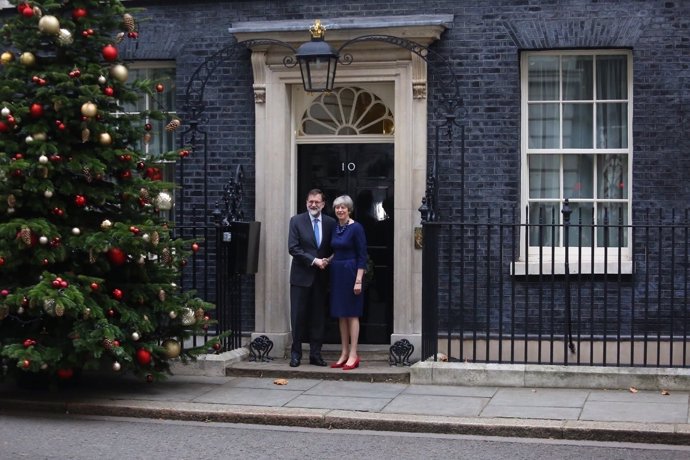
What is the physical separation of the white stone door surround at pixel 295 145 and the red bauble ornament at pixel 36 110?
11.0ft

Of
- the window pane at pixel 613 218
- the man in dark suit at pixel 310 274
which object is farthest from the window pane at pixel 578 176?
the man in dark suit at pixel 310 274

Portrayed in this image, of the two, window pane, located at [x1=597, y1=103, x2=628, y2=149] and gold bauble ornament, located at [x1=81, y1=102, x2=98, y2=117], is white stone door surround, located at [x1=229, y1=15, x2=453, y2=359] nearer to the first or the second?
window pane, located at [x1=597, y1=103, x2=628, y2=149]

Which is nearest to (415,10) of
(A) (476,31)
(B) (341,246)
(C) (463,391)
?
(A) (476,31)

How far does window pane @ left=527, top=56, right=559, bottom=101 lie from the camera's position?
12.8 m

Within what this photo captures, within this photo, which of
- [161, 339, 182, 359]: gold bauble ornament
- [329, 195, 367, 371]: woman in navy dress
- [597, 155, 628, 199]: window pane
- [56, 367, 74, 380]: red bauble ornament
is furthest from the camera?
[597, 155, 628, 199]: window pane

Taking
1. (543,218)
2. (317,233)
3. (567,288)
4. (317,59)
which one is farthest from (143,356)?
(543,218)

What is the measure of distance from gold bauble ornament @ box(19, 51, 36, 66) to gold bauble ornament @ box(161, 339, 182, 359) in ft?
9.03

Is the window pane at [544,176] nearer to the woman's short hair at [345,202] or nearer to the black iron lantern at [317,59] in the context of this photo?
the woman's short hair at [345,202]

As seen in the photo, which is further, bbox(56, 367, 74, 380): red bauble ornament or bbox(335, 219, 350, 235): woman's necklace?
bbox(335, 219, 350, 235): woman's necklace

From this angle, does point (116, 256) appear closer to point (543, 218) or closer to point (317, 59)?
point (317, 59)

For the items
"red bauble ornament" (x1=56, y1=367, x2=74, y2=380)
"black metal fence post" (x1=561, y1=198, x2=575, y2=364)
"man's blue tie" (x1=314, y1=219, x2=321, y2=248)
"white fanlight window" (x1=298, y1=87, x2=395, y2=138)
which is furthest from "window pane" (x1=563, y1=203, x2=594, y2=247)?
"red bauble ornament" (x1=56, y1=367, x2=74, y2=380)

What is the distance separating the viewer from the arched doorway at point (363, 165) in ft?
42.9

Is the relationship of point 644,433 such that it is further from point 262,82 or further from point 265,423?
point 262,82

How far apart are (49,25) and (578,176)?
19.6ft
